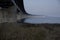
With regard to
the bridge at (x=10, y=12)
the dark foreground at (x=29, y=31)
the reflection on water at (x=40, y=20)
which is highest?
the bridge at (x=10, y=12)

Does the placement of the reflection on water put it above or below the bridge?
below

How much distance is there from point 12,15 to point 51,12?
0.78ft

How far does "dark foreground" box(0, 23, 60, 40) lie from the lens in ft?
2.48

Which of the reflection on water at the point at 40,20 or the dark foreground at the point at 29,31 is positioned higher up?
the reflection on water at the point at 40,20

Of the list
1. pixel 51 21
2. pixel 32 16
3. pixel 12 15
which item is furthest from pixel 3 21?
pixel 51 21

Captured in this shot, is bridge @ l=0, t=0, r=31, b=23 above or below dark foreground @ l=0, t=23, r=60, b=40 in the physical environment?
above

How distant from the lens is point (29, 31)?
0.77 m

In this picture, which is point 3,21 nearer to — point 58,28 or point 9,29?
point 9,29

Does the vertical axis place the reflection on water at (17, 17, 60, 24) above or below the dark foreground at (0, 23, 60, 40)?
above

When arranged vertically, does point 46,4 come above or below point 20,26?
above

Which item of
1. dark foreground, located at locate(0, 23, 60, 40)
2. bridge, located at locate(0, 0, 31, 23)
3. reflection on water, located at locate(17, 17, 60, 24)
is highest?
bridge, located at locate(0, 0, 31, 23)

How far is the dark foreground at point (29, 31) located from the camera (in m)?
0.76

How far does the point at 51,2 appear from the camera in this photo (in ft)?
2.53

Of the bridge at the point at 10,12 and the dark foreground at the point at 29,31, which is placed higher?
the bridge at the point at 10,12
